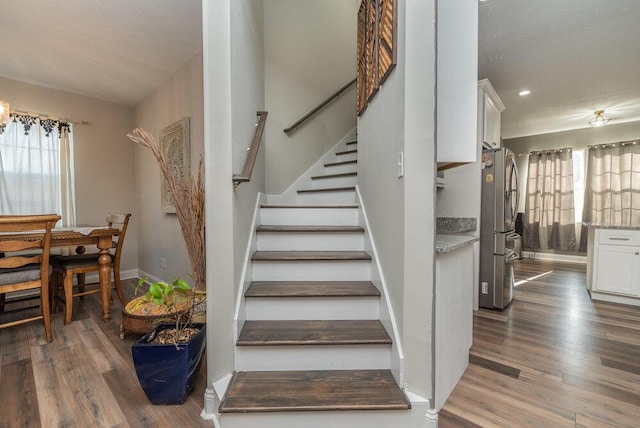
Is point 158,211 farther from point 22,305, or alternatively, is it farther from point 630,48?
point 630,48

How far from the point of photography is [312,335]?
1529 millimetres

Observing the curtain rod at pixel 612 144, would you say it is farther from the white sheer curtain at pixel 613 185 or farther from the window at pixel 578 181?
the window at pixel 578 181

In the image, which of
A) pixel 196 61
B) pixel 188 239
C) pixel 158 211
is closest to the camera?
pixel 188 239

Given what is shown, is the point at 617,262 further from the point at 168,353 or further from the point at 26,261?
the point at 26,261

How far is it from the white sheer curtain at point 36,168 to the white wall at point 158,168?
80 cm

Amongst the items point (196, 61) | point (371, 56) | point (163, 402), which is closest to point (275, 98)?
point (196, 61)

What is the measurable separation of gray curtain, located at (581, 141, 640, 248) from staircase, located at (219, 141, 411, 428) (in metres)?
5.54

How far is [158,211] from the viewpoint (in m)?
3.55

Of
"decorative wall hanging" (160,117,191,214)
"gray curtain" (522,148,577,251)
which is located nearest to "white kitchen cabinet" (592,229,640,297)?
"gray curtain" (522,148,577,251)

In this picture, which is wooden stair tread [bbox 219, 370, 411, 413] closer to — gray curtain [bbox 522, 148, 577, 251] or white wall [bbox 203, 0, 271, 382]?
white wall [bbox 203, 0, 271, 382]

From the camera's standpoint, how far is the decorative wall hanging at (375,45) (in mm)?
1510

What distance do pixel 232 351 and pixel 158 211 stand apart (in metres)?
2.78

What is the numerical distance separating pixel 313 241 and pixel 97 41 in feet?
9.21

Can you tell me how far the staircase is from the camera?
126cm
